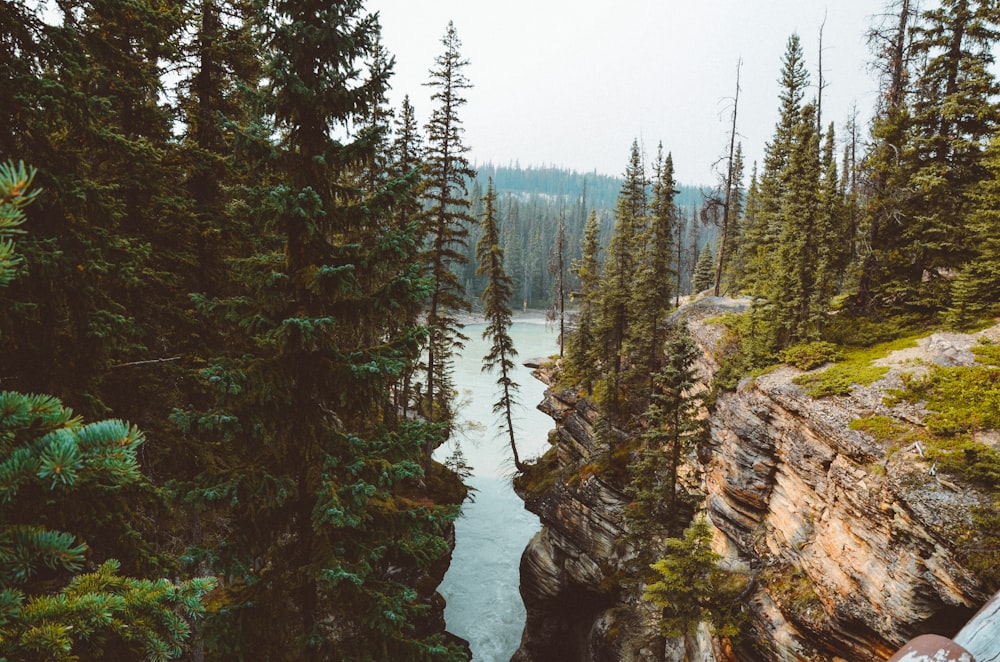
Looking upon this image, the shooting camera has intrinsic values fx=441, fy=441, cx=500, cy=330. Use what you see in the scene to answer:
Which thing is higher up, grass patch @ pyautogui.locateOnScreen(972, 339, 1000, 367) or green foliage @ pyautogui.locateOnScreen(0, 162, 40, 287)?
green foliage @ pyautogui.locateOnScreen(0, 162, 40, 287)

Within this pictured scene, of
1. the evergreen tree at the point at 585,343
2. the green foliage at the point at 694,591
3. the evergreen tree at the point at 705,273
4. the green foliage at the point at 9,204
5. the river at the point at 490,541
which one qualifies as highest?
the evergreen tree at the point at 705,273

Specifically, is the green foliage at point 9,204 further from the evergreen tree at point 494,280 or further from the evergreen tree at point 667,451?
the evergreen tree at point 494,280

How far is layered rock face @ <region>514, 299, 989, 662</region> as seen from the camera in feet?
25.5

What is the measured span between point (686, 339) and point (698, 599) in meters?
6.83

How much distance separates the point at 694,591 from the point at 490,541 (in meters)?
17.8

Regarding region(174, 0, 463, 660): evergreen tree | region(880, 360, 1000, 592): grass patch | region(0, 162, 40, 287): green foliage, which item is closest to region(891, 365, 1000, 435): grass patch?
region(880, 360, 1000, 592): grass patch

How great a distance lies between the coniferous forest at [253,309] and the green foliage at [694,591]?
0.14 m

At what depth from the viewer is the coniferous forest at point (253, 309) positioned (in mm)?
2697

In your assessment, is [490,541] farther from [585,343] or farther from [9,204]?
[9,204]

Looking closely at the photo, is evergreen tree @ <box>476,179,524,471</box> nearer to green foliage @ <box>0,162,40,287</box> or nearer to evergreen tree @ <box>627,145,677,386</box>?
evergreen tree @ <box>627,145,677,386</box>

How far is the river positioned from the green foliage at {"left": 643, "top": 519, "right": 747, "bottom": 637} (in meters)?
12.9

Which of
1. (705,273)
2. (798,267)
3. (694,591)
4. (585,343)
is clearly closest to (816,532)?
(694,591)

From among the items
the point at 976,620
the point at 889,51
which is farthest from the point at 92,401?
the point at 889,51

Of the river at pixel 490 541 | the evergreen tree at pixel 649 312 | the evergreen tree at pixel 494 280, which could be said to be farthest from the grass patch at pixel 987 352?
the river at pixel 490 541
